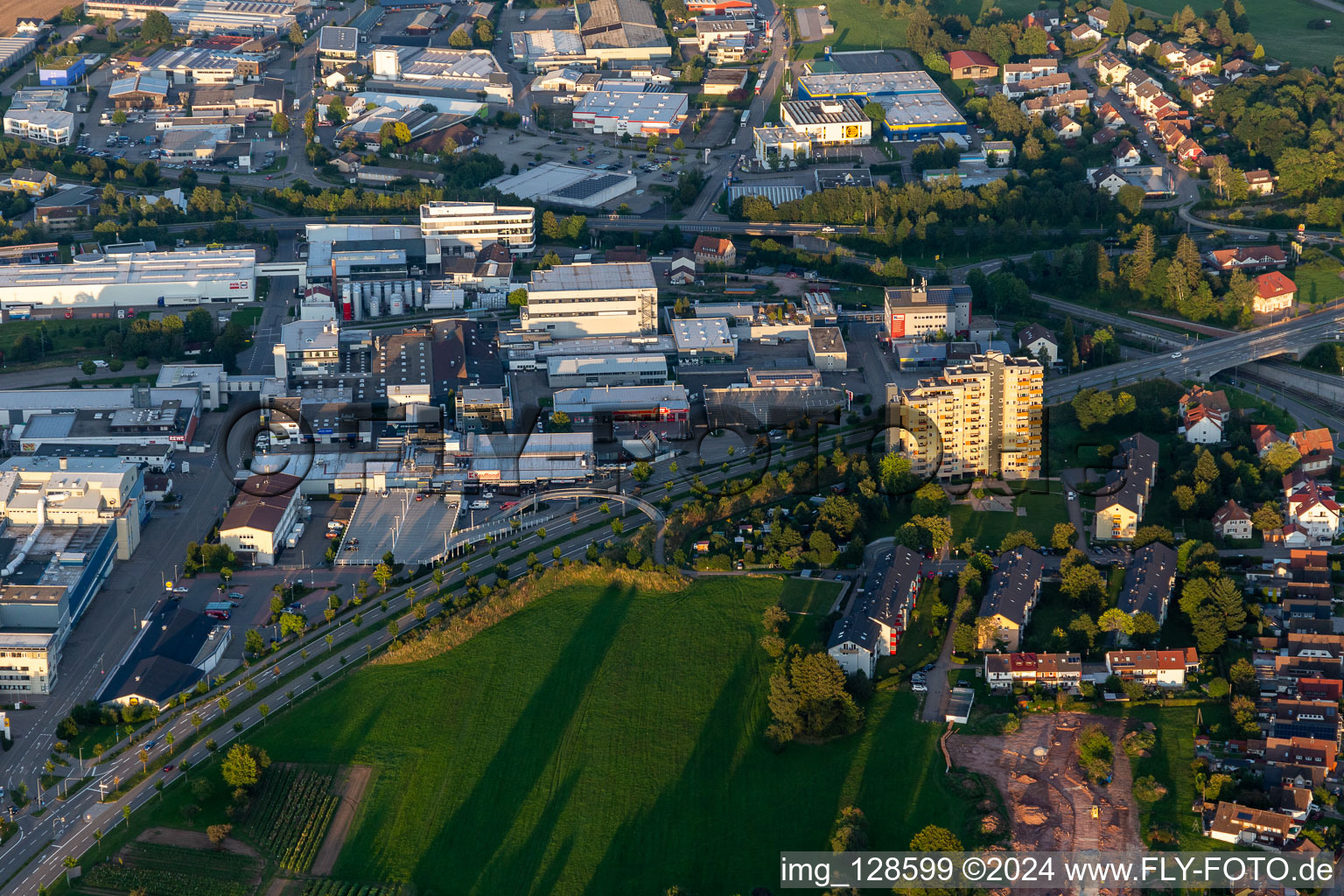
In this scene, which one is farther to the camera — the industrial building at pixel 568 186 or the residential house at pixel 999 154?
the residential house at pixel 999 154

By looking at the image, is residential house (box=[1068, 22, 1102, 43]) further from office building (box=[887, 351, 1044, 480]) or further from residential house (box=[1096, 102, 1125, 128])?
office building (box=[887, 351, 1044, 480])

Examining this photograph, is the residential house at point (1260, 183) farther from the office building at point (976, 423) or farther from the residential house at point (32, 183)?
the residential house at point (32, 183)

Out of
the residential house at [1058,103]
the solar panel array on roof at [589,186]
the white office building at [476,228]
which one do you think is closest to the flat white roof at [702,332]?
the white office building at [476,228]

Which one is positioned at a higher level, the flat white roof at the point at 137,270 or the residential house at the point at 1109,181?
the flat white roof at the point at 137,270

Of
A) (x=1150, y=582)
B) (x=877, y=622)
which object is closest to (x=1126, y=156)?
(x=1150, y=582)

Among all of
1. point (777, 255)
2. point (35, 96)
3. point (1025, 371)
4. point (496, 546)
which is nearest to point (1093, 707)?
point (1025, 371)

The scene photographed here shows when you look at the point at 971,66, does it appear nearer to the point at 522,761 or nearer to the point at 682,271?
the point at 682,271
